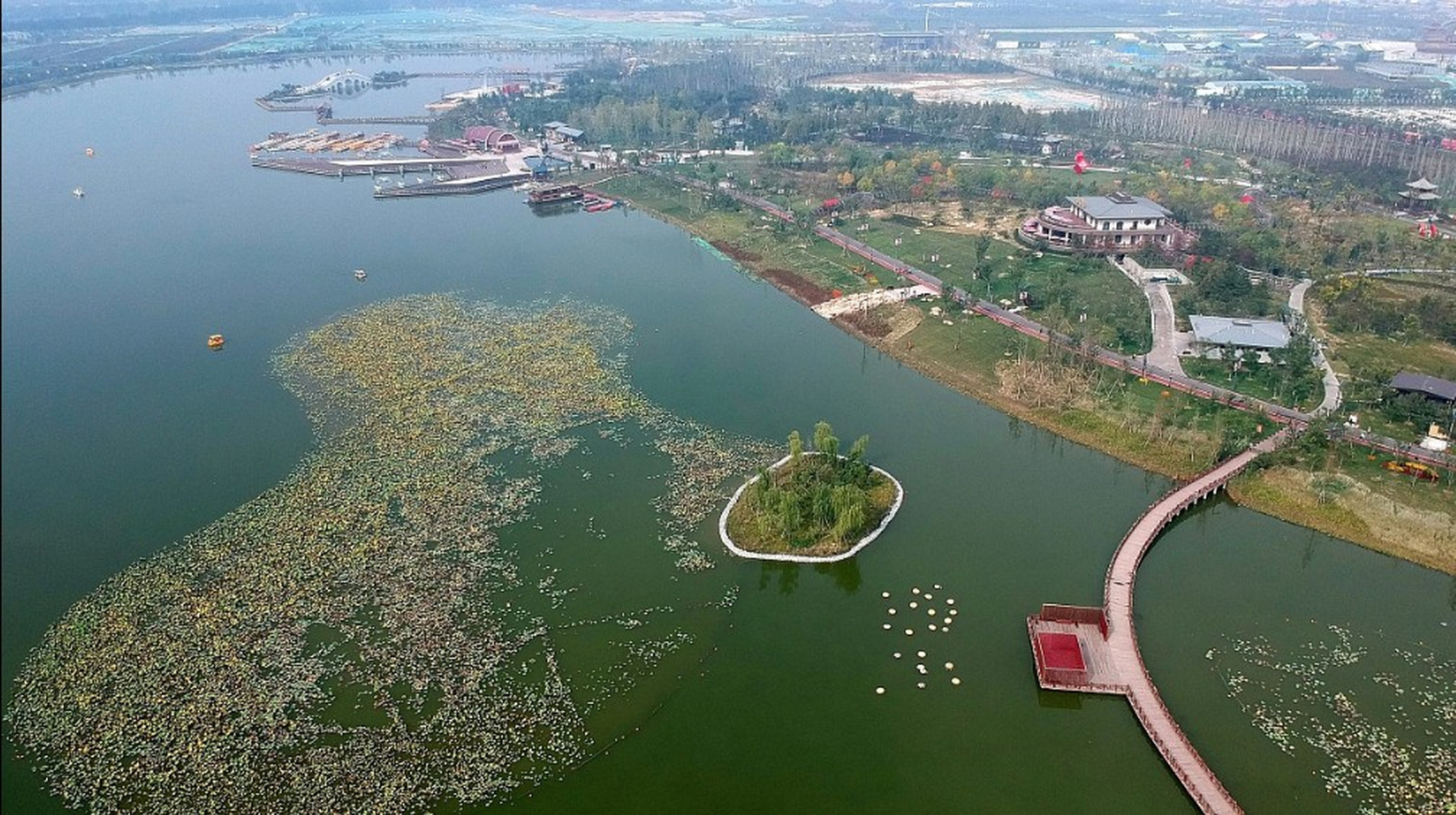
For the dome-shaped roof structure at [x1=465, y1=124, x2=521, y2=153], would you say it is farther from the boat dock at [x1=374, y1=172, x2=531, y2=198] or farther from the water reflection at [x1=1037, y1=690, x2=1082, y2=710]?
the water reflection at [x1=1037, y1=690, x2=1082, y2=710]

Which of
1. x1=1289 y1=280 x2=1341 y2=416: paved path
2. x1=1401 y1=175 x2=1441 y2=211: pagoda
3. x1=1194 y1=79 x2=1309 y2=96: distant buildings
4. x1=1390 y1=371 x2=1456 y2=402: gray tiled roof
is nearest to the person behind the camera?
x1=1390 y1=371 x2=1456 y2=402: gray tiled roof

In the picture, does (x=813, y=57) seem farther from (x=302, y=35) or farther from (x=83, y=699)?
(x=83, y=699)

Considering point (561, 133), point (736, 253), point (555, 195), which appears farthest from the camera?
point (561, 133)

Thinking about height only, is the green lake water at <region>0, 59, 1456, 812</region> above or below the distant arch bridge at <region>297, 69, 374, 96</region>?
below

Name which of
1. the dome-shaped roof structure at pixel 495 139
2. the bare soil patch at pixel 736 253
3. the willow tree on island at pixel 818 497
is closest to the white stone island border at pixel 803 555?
the willow tree on island at pixel 818 497

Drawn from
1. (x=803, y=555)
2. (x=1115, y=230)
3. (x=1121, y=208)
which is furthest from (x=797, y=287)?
(x=803, y=555)

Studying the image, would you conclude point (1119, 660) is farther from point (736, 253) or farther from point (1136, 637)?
point (736, 253)

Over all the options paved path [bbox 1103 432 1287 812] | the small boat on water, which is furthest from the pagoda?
the small boat on water

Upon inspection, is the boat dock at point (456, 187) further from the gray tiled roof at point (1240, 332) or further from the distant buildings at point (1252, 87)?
the distant buildings at point (1252, 87)
